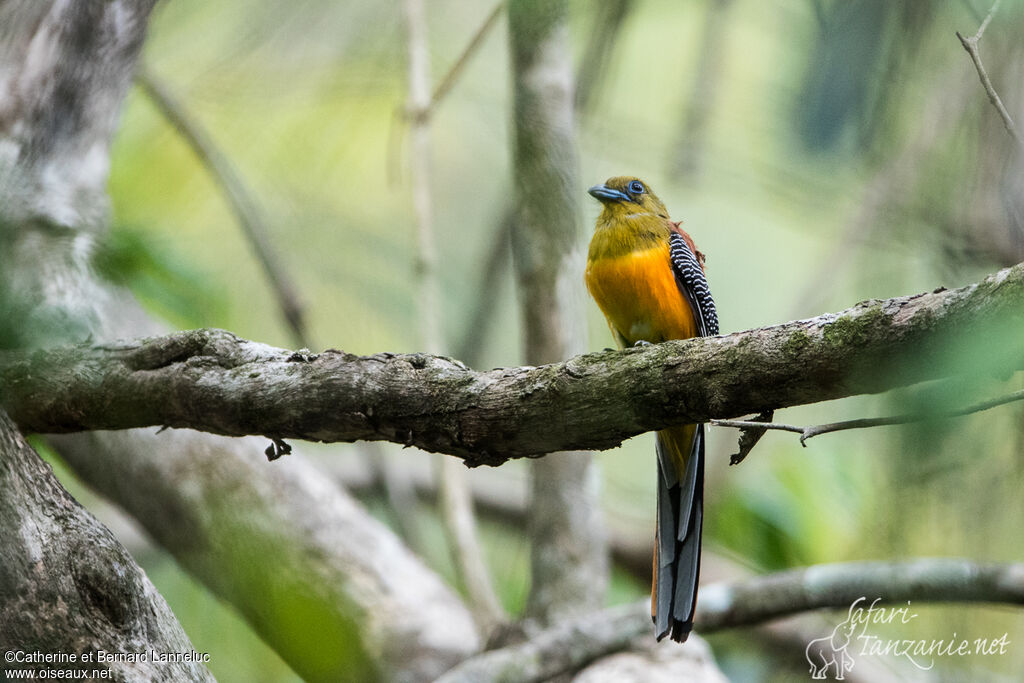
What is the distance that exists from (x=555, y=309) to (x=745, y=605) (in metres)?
1.69

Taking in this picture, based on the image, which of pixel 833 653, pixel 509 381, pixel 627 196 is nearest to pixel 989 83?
pixel 509 381

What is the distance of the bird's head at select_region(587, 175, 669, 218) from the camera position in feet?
14.1

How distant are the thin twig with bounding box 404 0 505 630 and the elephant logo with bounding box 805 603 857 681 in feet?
5.69

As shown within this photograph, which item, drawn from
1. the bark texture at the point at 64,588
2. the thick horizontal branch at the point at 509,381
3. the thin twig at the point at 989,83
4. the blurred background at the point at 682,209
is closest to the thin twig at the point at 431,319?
the blurred background at the point at 682,209

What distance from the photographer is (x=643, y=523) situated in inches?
252

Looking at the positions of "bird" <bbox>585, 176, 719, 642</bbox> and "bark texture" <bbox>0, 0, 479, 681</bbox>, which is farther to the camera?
"bird" <bbox>585, 176, 719, 642</bbox>

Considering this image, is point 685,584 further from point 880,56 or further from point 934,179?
point 880,56

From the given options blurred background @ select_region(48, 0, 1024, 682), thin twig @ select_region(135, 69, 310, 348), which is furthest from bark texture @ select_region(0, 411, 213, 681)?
thin twig @ select_region(135, 69, 310, 348)

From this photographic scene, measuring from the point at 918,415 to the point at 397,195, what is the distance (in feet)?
23.5

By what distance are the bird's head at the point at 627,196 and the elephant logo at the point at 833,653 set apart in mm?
2297

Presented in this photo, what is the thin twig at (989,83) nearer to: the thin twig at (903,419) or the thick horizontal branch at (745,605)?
the thin twig at (903,419)

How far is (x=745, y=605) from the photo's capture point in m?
4.23

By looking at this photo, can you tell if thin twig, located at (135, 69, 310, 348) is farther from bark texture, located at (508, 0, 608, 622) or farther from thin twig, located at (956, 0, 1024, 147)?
thin twig, located at (956, 0, 1024, 147)

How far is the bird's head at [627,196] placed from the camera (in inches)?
169
